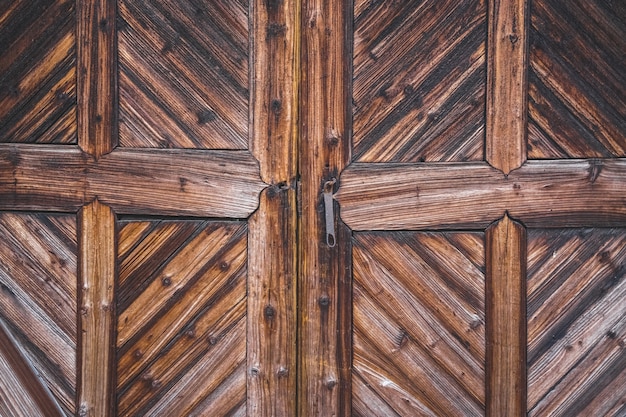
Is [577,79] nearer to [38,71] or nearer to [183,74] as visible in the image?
[183,74]

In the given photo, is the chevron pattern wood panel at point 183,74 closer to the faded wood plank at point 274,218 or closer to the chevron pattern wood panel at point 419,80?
the faded wood plank at point 274,218

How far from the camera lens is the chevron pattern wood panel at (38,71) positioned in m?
1.98

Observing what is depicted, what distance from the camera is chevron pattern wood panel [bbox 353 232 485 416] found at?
1977 millimetres

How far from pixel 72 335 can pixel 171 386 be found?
15.4 inches

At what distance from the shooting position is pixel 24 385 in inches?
76.9

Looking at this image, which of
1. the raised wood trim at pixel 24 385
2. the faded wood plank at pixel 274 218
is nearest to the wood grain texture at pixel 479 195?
the faded wood plank at pixel 274 218

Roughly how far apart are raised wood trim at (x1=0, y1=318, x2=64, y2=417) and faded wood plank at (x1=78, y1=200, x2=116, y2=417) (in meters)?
0.11

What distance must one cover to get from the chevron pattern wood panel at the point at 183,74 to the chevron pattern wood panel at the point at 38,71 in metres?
0.19

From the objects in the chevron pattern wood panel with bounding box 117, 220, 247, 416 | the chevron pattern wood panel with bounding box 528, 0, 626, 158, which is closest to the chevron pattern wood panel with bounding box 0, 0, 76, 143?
the chevron pattern wood panel with bounding box 117, 220, 247, 416

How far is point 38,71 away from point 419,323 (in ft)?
5.25

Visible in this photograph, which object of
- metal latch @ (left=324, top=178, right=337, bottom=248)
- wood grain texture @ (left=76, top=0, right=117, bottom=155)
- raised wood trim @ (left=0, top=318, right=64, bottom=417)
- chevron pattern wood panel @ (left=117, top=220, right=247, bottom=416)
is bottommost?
raised wood trim @ (left=0, top=318, right=64, bottom=417)

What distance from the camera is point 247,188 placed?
198cm

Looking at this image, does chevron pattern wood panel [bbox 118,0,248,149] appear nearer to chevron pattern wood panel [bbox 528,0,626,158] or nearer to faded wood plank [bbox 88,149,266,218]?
faded wood plank [bbox 88,149,266,218]

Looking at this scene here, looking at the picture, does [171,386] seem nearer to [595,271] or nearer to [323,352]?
[323,352]
